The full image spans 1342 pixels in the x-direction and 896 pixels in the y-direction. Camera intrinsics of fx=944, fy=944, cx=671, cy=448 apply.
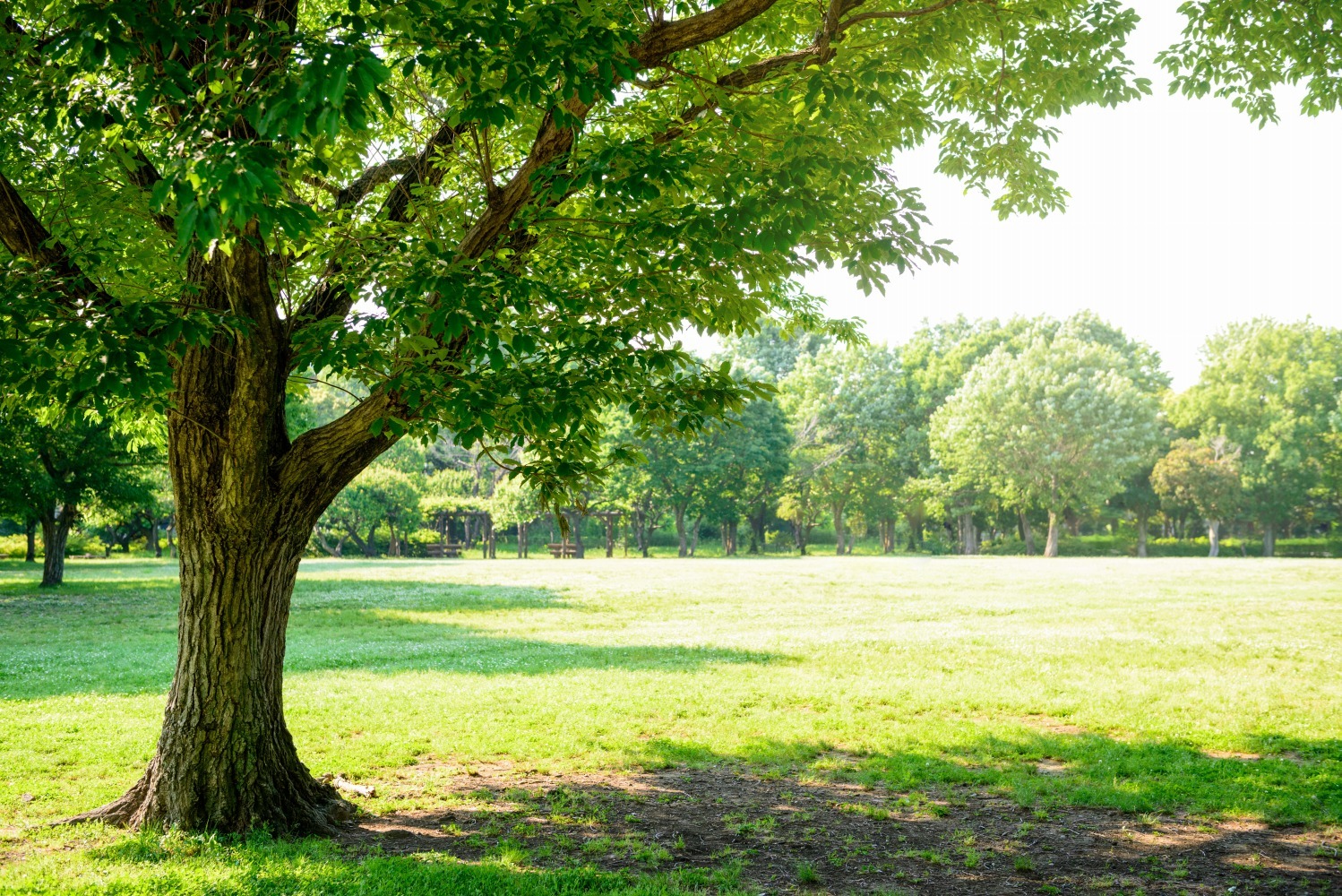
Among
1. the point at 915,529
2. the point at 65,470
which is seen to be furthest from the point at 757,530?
the point at 65,470

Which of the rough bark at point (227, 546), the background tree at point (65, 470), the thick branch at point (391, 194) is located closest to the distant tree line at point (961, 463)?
the background tree at point (65, 470)

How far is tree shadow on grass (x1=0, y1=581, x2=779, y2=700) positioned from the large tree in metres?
7.15

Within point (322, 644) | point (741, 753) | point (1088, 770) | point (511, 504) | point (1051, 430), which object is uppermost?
point (1051, 430)

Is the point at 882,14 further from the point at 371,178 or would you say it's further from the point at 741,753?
A: the point at 741,753

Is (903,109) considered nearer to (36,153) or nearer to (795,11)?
(795,11)

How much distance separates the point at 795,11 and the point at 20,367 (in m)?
6.06

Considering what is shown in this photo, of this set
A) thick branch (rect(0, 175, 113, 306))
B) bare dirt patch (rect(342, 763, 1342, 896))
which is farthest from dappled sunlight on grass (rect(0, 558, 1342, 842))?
thick branch (rect(0, 175, 113, 306))

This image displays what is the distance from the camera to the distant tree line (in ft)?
Result: 186

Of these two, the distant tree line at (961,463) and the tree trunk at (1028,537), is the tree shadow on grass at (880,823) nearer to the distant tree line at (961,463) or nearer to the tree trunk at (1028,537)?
the distant tree line at (961,463)

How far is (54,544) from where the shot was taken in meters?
29.2

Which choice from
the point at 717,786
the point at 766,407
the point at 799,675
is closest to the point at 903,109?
the point at 717,786

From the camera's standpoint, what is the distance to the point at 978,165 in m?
9.25

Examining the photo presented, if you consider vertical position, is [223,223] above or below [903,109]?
below

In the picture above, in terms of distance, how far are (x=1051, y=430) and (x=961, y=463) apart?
18.9ft
